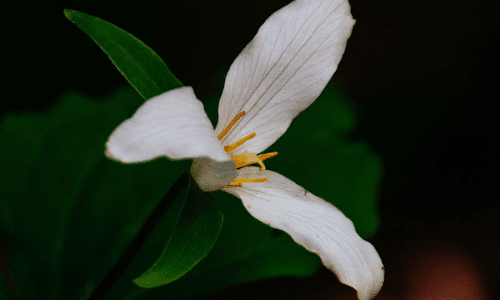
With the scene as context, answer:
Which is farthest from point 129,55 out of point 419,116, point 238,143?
point 419,116

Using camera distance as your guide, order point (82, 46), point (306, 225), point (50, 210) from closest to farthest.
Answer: point (306, 225), point (50, 210), point (82, 46)

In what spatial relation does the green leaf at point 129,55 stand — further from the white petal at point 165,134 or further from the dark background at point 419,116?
the dark background at point 419,116

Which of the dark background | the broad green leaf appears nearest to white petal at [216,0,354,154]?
the broad green leaf

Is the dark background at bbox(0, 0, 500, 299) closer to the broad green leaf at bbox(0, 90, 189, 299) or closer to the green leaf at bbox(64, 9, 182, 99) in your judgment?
the broad green leaf at bbox(0, 90, 189, 299)

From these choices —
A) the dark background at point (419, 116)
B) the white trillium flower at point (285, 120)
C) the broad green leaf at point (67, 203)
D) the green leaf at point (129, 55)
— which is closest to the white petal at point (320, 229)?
the white trillium flower at point (285, 120)

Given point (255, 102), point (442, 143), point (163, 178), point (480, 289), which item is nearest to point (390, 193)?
point (442, 143)

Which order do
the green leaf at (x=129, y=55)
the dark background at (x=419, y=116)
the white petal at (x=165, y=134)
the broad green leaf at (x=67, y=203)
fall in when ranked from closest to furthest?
the white petal at (x=165, y=134) < the green leaf at (x=129, y=55) < the broad green leaf at (x=67, y=203) < the dark background at (x=419, y=116)

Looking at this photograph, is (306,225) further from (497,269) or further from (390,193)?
(497,269)
